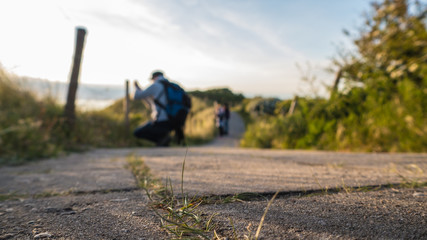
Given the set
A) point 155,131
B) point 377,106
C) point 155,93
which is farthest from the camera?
point 155,131

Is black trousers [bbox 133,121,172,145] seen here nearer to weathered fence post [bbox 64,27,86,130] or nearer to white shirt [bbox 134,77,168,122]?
white shirt [bbox 134,77,168,122]

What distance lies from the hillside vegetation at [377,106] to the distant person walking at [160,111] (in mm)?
1938

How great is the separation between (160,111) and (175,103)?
435 mm

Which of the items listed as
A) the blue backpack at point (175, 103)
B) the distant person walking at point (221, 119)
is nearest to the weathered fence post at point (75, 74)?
the blue backpack at point (175, 103)

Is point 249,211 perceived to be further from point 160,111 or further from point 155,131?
point 155,131

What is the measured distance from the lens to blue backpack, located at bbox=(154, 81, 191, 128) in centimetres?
564

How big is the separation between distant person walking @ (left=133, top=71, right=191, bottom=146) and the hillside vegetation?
194 cm

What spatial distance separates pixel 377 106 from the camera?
3.89 m

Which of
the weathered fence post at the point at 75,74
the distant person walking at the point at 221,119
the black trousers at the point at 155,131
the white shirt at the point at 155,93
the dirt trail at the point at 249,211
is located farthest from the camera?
the distant person walking at the point at 221,119

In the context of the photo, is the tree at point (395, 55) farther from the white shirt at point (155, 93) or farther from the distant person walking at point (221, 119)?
the distant person walking at point (221, 119)

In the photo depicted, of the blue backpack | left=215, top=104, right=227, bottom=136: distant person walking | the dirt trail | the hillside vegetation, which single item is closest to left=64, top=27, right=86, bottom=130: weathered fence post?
the blue backpack

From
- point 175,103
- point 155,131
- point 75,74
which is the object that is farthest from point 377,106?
point 75,74

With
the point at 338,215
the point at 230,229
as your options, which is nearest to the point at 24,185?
the point at 230,229

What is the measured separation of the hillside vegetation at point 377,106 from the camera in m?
3.46
